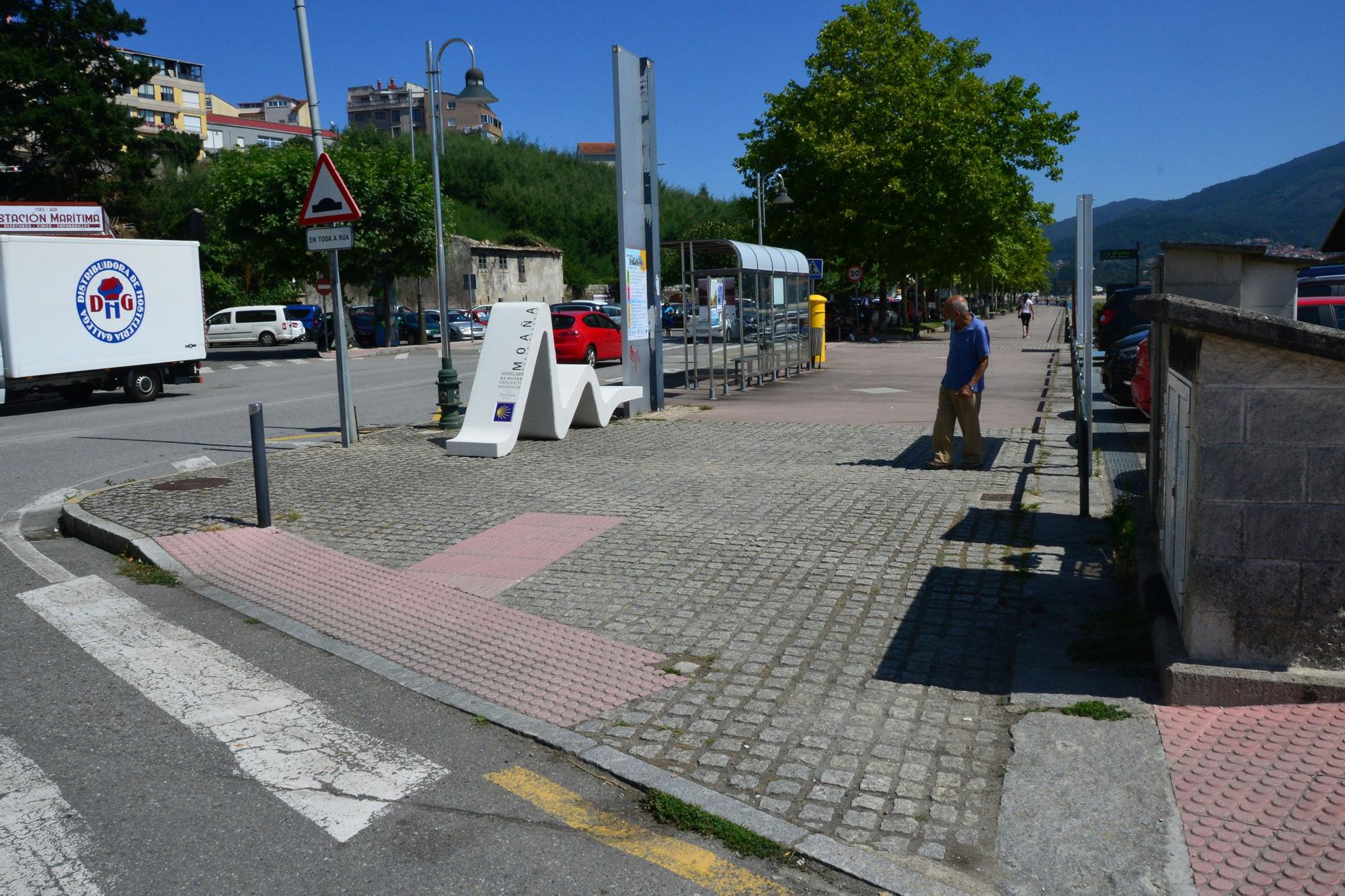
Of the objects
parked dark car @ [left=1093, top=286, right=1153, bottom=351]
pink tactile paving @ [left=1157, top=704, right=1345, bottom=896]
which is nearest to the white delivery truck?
parked dark car @ [left=1093, top=286, right=1153, bottom=351]

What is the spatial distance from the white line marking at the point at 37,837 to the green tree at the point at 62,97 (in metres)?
41.5

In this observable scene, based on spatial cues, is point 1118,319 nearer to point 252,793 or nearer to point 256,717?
point 256,717

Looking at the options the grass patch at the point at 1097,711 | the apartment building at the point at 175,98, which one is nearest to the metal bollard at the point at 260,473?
the grass patch at the point at 1097,711

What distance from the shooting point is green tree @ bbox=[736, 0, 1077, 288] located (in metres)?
40.0

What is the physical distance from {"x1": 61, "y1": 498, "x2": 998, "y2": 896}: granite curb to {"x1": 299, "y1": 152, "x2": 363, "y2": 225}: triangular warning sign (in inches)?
236

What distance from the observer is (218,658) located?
563 cm

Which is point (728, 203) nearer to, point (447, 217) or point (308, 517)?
point (447, 217)

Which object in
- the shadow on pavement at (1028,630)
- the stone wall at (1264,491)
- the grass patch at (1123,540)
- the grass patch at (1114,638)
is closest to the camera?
the stone wall at (1264,491)

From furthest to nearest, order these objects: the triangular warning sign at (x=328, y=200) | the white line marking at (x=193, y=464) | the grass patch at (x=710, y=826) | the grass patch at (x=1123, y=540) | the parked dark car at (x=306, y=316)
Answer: the parked dark car at (x=306, y=316), the white line marking at (x=193, y=464), the triangular warning sign at (x=328, y=200), the grass patch at (x=1123, y=540), the grass patch at (x=710, y=826)

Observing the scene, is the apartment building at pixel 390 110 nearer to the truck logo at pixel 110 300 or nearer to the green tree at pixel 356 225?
the green tree at pixel 356 225

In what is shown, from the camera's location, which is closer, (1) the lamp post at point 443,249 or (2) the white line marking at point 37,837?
(2) the white line marking at point 37,837

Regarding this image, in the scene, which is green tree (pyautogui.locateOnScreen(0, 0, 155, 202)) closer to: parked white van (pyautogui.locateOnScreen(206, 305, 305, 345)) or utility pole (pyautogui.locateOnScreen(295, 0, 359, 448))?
parked white van (pyautogui.locateOnScreen(206, 305, 305, 345))

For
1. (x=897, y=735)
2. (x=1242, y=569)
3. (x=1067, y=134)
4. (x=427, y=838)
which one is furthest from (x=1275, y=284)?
(x=1067, y=134)

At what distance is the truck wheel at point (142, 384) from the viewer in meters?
20.7
